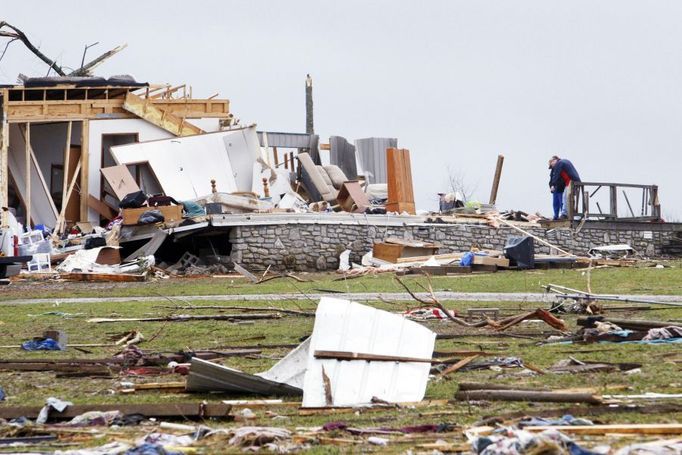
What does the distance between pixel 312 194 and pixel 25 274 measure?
13088 mm

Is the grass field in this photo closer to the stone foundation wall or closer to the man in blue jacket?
the stone foundation wall

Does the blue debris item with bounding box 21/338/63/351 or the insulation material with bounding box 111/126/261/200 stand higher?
the insulation material with bounding box 111/126/261/200

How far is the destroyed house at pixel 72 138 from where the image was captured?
1556 inches

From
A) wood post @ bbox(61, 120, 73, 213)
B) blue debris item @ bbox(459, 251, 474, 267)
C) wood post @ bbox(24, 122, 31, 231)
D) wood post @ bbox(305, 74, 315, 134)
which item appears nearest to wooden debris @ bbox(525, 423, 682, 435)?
blue debris item @ bbox(459, 251, 474, 267)

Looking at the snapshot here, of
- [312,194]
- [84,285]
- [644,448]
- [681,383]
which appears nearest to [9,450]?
[644,448]

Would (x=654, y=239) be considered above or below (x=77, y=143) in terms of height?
below

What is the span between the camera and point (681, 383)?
32.0 ft

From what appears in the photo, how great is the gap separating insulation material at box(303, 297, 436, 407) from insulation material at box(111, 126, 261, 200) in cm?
2999

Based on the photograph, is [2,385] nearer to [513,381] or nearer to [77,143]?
[513,381]

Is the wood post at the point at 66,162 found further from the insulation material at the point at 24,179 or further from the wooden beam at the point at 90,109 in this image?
the insulation material at the point at 24,179

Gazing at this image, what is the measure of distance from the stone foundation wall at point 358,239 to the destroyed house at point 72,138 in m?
7.01

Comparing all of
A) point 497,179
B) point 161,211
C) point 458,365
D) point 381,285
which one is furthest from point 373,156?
point 458,365

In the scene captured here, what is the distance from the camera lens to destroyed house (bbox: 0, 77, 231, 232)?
39.5 m

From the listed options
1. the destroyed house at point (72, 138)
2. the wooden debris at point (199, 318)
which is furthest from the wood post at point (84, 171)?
the wooden debris at point (199, 318)
